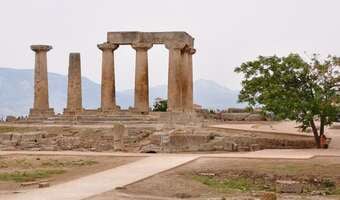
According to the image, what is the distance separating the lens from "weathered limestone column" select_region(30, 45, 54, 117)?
5016 cm

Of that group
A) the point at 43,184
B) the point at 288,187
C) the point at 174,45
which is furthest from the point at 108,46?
the point at 43,184

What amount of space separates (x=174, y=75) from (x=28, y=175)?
22.1 meters

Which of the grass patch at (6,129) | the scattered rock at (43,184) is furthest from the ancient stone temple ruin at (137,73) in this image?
the scattered rock at (43,184)

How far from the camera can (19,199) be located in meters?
19.1

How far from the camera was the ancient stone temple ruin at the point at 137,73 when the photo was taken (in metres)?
47.0

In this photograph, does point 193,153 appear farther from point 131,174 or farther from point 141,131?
point 131,174

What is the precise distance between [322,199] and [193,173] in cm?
592

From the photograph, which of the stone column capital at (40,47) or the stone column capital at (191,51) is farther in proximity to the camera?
the stone column capital at (40,47)

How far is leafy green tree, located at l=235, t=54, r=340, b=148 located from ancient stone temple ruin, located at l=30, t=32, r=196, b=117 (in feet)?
33.0

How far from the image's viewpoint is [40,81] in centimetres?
5069

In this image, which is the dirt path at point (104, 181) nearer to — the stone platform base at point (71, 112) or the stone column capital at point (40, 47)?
the stone platform base at point (71, 112)

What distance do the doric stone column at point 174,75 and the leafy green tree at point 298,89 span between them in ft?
32.3

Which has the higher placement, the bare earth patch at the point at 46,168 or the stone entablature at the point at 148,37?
the stone entablature at the point at 148,37

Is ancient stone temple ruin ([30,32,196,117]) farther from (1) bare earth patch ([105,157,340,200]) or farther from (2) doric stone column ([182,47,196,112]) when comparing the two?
(1) bare earth patch ([105,157,340,200])
